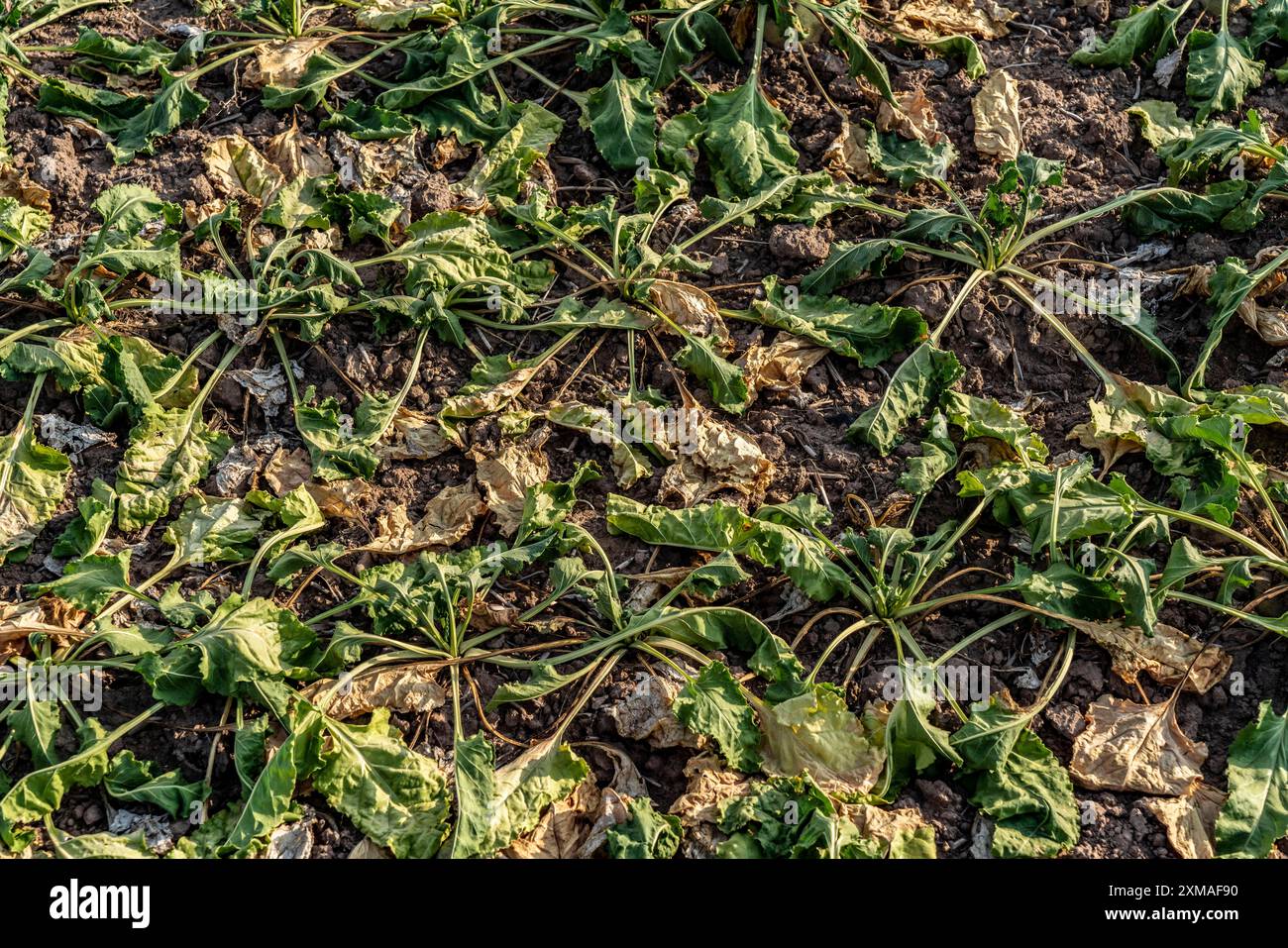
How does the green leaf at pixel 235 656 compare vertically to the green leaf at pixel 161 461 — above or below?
below

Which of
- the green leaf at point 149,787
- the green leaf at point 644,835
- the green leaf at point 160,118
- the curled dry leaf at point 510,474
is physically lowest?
the green leaf at point 149,787

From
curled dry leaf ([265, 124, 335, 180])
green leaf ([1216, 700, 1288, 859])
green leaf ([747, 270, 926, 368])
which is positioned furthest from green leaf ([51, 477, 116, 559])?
green leaf ([1216, 700, 1288, 859])

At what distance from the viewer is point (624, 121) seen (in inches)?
176

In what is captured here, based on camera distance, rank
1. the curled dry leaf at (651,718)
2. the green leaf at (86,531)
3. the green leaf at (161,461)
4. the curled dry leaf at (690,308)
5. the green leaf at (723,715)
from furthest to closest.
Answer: the curled dry leaf at (690,308) → the green leaf at (161,461) → the green leaf at (86,531) → the curled dry leaf at (651,718) → the green leaf at (723,715)

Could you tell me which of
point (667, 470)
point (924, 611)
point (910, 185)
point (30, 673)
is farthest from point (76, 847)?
point (910, 185)

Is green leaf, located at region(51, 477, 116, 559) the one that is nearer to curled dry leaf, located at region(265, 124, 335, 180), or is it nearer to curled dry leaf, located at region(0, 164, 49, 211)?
curled dry leaf, located at region(0, 164, 49, 211)

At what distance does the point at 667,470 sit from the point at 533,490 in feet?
1.46

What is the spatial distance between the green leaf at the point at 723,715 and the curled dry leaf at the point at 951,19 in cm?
305

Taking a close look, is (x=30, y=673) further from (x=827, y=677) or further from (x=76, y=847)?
(x=827, y=677)

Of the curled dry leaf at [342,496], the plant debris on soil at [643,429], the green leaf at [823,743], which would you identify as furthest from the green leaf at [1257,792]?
the curled dry leaf at [342,496]

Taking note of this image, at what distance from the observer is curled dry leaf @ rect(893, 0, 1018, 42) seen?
16.1 ft

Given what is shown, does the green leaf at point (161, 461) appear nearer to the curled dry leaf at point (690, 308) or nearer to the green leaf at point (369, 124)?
the green leaf at point (369, 124)

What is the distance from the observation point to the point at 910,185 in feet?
14.4

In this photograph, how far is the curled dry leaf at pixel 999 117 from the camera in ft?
14.9
